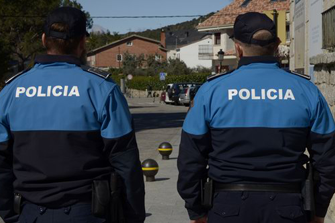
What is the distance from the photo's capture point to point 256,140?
3.63 meters

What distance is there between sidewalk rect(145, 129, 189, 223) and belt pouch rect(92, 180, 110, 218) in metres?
4.42

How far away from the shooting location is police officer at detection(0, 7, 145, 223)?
3.51 m

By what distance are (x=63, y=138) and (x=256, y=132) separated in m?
1.04

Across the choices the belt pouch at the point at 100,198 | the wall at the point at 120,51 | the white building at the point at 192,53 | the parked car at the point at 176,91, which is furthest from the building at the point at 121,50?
the belt pouch at the point at 100,198

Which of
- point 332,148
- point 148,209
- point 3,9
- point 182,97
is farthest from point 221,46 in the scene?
point 332,148

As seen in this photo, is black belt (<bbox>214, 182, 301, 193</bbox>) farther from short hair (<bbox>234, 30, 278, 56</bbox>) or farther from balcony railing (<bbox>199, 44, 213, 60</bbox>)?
balcony railing (<bbox>199, 44, 213, 60</bbox>)

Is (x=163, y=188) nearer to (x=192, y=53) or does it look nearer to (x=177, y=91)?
(x=177, y=91)

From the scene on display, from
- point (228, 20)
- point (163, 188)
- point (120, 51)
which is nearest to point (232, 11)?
point (228, 20)

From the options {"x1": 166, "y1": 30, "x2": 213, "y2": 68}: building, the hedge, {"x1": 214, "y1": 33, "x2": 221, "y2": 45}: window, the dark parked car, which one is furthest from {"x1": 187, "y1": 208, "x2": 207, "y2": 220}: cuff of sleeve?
{"x1": 166, "y1": 30, "x2": 213, "y2": 68}: building

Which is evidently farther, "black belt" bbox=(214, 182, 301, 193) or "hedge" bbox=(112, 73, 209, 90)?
"hedge" bbox=(112, 73, 209, 90)

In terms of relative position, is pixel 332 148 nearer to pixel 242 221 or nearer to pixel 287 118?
pixel 287 118

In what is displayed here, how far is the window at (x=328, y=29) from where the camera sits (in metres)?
7.18

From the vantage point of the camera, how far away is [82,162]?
3.50 metres

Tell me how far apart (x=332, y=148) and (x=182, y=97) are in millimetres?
40498
